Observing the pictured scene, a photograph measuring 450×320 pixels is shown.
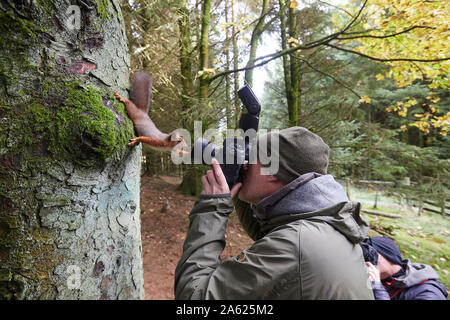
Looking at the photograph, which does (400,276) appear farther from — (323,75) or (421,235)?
(421,235)

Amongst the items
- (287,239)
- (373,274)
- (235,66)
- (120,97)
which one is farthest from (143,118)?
(235,66)

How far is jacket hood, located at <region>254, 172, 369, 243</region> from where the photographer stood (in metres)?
0.98

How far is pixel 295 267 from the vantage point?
880 millimetres

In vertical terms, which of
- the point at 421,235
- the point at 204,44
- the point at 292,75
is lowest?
the point at 421,235

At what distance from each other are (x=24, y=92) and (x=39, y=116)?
0.10 metres

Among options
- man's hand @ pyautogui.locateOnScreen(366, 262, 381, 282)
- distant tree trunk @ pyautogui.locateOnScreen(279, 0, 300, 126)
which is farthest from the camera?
distant tree trunk @ pyautogui.locateOnScreen(279, 0, 300, 126)

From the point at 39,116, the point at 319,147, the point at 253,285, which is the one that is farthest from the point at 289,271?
the point at 39,116

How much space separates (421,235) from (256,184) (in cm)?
743

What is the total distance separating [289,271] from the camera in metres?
0.88

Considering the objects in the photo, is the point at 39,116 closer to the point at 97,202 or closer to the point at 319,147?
the point at 97,202

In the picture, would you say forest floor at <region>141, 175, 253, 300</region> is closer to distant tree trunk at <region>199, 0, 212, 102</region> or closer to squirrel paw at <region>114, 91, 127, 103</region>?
distant tree trunk at <region>199, 0, 212, 102</region>

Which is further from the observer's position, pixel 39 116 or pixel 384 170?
pixel 384 170

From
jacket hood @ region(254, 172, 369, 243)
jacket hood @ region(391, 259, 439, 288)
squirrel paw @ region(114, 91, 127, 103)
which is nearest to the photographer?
jacket hood @ region(254, 172, 369, 243)
